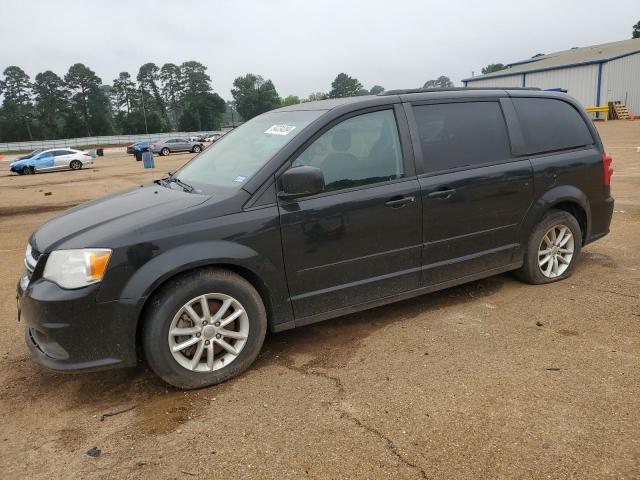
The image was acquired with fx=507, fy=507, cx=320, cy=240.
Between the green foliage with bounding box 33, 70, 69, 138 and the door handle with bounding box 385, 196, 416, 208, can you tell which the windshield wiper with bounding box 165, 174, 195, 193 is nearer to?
the door handle with bounding box 385, 196, 416, 208

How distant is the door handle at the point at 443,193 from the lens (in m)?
3.93

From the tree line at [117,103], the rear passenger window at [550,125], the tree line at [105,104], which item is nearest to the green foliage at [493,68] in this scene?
the tree line at [117,103]

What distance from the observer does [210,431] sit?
2.80 m

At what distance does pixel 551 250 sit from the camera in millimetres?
4816

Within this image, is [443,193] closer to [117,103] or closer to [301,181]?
[301,181]

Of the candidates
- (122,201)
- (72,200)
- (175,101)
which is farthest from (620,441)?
(175,101)

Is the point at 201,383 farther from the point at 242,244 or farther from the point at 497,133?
the point at 497,133

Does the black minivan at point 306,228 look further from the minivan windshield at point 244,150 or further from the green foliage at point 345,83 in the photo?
the green foliage at point 345,83

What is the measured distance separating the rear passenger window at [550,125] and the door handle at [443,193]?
3.44 feet

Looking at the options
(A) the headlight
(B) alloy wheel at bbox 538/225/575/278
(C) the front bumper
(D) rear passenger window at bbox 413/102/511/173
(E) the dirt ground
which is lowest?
(E) the dirt ground

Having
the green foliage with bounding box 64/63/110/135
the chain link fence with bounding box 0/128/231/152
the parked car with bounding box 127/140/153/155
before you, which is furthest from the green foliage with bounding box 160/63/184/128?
the parked car with bounding box 127/140/153/155

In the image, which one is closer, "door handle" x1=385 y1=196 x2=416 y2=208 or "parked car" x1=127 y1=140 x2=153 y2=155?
"door handle" x1=385 y1=196 x2=416 y2=208

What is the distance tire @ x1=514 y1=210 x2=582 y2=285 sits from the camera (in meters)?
4.67

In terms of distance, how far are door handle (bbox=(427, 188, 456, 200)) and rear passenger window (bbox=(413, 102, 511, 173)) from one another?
7.0 inches
